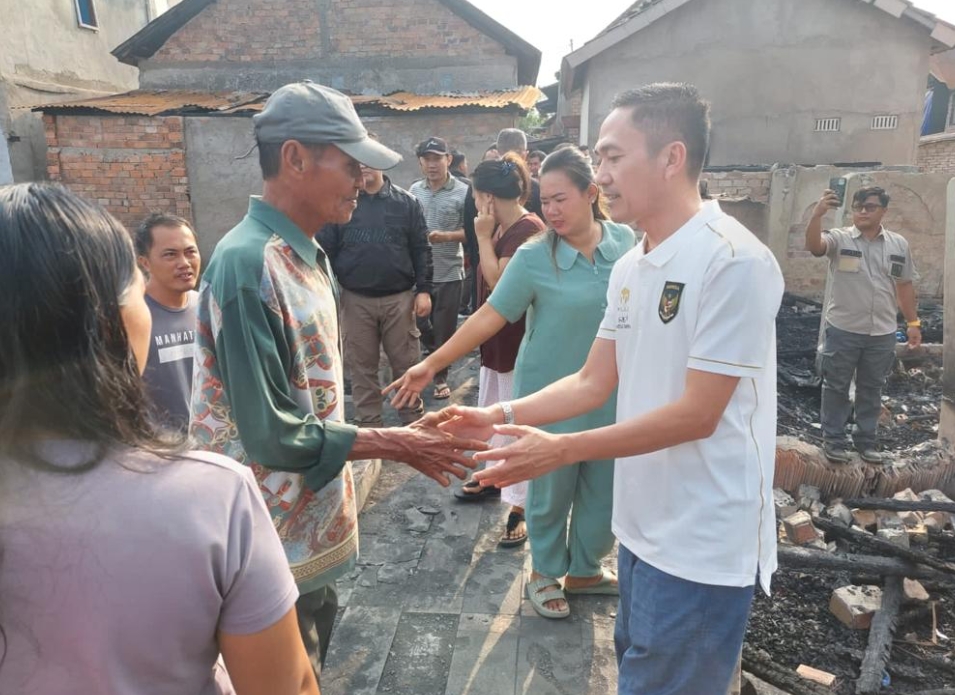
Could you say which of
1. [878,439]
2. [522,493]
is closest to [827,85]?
[878,439]

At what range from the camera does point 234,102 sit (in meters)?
10.2

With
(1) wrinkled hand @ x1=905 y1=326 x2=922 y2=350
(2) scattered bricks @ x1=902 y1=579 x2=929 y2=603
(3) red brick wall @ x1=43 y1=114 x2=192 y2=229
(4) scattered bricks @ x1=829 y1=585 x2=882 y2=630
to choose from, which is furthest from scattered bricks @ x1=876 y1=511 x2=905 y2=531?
(3) red brick wall @ x1=43 y1=114 x2=192 y2=229

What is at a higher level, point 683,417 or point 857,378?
point 683,417

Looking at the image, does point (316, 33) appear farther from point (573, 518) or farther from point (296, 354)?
point (296, 354)

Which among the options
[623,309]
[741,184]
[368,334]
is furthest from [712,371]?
[741,184]

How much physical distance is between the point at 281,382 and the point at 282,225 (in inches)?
17.4

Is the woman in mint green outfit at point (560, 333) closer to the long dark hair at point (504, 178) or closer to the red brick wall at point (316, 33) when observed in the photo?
the long dark hair at point (504, 178)

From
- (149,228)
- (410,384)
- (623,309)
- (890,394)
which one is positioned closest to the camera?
(623,309)

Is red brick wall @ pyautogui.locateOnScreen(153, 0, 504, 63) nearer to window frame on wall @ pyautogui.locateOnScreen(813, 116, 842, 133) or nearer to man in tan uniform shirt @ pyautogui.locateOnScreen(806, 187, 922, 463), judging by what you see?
window frame on wall @ pyautogui.locateOnScreen(813, 116, 842, 133)

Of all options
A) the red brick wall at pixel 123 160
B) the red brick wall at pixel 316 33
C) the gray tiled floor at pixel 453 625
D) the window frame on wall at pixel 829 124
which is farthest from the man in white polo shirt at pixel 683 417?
the window frame on wall at pixel 829 124

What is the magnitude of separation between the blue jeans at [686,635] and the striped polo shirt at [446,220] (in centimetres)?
425

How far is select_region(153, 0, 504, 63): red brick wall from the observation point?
35.2 feet

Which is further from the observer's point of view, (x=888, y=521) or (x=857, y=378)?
(x=857, y=378)

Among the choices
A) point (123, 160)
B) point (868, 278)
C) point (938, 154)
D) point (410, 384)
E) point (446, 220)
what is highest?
point (938, 154)
